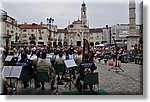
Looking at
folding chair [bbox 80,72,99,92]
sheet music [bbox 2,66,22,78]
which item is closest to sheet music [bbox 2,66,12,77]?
sheet music [bbox 2,66,22,78]

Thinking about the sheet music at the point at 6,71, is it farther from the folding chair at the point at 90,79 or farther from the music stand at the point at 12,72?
the folding chair at the point at 90,79

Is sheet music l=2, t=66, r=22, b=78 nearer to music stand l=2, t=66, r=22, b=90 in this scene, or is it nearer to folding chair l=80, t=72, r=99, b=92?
music stand l=2, t=66, r=22, b=90

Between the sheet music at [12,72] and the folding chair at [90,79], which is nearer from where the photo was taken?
the sheet music at [12,72]

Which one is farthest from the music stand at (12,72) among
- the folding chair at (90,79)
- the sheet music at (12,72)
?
the folding chair at (90,79)

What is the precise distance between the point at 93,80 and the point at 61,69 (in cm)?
166

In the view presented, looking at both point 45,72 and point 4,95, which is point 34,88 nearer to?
point 45,72

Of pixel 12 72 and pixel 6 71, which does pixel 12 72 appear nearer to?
pixel 12 72

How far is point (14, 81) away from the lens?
5.62 m

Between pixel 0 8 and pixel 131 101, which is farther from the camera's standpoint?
pixel 0 8

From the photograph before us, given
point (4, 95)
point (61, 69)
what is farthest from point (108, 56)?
point (4, 95)

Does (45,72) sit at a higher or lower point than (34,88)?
higher

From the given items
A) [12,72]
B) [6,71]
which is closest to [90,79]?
[12,72]

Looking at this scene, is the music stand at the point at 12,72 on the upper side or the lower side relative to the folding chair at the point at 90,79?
upper

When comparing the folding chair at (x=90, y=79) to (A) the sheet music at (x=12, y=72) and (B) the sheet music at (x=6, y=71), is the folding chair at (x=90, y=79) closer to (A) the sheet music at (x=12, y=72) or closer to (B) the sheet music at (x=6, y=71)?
(A) the sheet music at (x=12, y=72)
